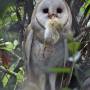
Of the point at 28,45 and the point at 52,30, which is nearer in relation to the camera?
the point at 52,30

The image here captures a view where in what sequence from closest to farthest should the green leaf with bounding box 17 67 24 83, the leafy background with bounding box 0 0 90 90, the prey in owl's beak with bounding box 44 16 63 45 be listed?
the prey in owl's beak with bounding box 44 16 63 45 → the leafy background with bounding box 0 0 90 90 → the green leaf with bounding box 17 67 24 83

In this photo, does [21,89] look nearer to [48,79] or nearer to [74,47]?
[48,79]

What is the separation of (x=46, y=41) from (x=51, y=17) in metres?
0.16

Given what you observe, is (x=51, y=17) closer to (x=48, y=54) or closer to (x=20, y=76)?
(x=48, y=54)

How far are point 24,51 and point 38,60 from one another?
0.22 meters

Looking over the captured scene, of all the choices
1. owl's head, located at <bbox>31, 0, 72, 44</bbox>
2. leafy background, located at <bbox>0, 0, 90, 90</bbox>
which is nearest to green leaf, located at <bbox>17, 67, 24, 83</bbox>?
leafy background, located at <bbox>0, 0, 90, 90</bbox>

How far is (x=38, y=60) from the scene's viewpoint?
255cm

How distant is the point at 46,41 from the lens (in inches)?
94.9

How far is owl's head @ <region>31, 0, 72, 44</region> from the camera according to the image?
2350mm

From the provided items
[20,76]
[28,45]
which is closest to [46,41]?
[28,45]

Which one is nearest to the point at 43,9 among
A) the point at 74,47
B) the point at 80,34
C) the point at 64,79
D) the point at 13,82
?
the point at 80,34

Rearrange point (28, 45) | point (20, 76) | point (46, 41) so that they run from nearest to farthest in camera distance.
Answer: point (46, 41)
point (28, 45)
point (20, 76)

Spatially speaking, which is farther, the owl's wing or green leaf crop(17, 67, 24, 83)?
green leaf crop(17, 67, 24, 83)

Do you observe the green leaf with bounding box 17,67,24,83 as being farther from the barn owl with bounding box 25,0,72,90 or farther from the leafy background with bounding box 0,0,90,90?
the barn owl with bounding box 25,0,72,90
